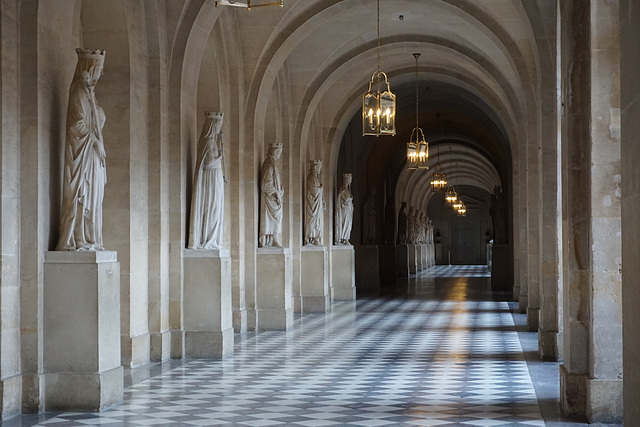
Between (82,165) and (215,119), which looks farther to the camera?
(215,119)

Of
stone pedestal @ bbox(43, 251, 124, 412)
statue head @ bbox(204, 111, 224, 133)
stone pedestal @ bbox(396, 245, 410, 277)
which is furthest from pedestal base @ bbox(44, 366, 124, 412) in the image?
stone pedestal @ bbox(396, 245, 410, 277)

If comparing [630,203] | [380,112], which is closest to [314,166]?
[380,112]

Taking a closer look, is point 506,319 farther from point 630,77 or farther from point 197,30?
point 630,77

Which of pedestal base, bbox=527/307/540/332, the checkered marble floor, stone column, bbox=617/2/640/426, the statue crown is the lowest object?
the checkered marble floor

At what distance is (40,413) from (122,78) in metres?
4.66

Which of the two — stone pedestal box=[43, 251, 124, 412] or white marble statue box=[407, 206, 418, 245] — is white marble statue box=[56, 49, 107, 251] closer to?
stone pedestal box=[43, 251, 124, 412]

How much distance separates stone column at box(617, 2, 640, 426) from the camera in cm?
382

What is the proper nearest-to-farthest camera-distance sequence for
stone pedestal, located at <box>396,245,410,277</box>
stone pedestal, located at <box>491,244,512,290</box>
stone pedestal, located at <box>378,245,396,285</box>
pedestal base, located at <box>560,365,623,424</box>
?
pedestal base, located at <box>560,365,623,424</box>
stone pedestal, located at <box>491,244,512,290</box>
stone pedestal, located at <box>378,245,396,285</box>
stone pedestal, located at <box>396,245,410,277</box>

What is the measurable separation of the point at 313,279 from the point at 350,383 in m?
9.72

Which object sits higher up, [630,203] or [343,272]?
[630,203]

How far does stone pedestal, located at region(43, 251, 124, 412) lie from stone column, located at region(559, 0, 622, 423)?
14.9ft

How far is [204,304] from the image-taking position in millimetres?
11938

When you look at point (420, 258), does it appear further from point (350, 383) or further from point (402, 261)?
point (350, 383)

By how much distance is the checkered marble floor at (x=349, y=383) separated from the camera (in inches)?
306
